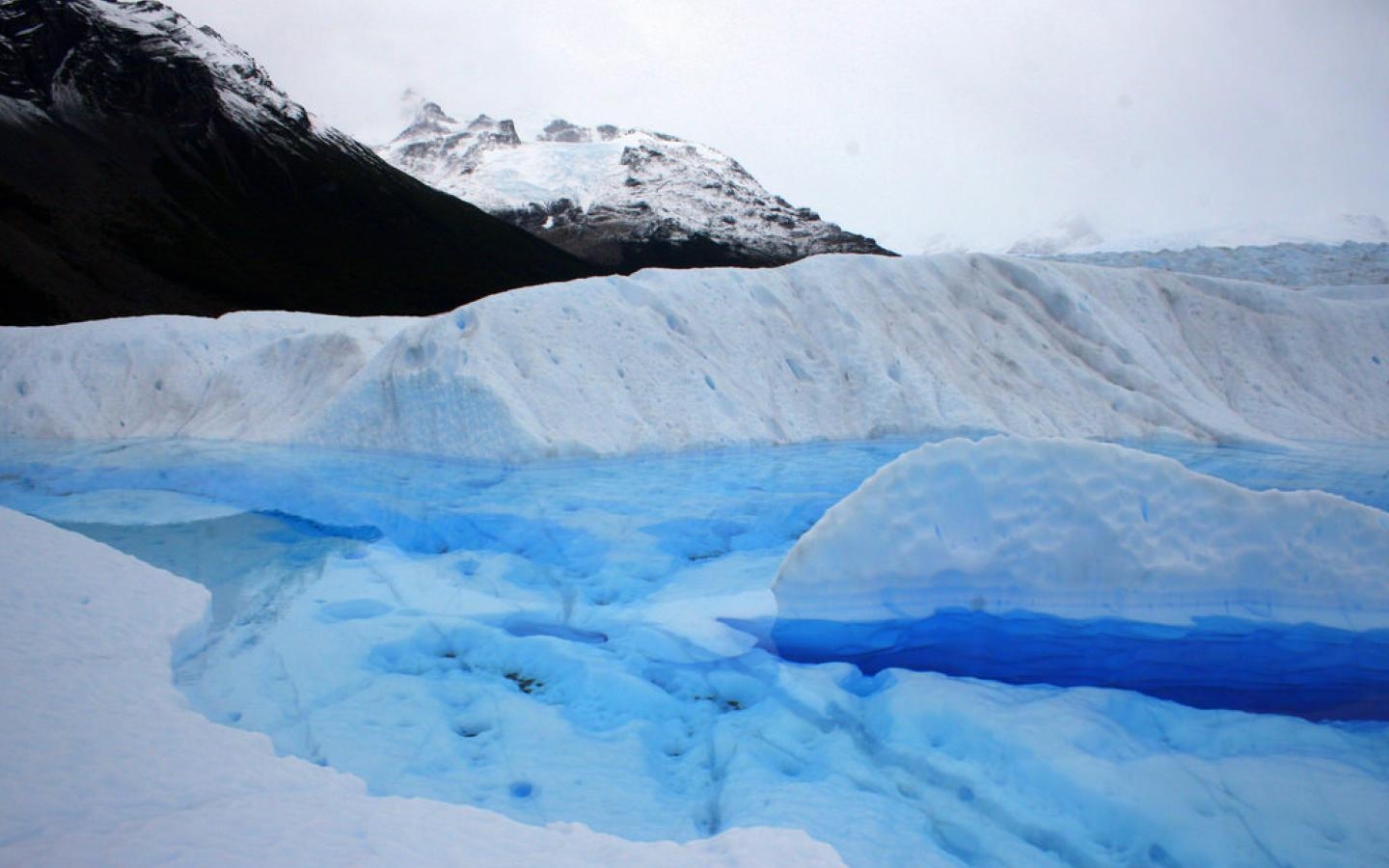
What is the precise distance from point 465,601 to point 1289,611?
500 cm

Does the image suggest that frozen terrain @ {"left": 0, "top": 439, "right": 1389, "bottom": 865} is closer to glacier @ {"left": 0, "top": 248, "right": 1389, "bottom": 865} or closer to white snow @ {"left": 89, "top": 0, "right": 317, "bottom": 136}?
glacier @ {"left": 0, "top": 248, "right": 1389, "bottom": 865}

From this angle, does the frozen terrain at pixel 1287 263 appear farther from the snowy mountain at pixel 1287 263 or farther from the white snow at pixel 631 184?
the white snow at pixel 631 184

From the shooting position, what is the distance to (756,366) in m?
12.9

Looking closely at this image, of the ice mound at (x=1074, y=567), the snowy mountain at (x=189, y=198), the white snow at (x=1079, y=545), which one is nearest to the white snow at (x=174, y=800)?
the ice mound at (x=1074, y=567)

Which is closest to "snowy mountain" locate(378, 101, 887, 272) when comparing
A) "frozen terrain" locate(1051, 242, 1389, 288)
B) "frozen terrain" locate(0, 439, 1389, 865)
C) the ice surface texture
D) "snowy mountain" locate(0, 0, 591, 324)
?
A: "snowy mountain" locate(0, 0, 591, 324)

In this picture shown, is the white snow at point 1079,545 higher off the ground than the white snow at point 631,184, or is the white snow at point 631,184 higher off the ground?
the white snow at point 631,184

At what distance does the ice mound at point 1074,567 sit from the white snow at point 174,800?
7.19 ft

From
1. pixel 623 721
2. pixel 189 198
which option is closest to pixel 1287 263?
pixel 623 721

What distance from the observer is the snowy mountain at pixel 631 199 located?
90625mm

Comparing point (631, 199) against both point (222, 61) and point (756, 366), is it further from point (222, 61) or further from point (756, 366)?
point (756, 366)

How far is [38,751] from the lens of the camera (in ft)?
8.11

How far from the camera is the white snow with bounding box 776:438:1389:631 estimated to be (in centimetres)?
462

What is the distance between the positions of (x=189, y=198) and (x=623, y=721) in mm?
69289

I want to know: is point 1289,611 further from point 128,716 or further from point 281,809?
point 128,716
